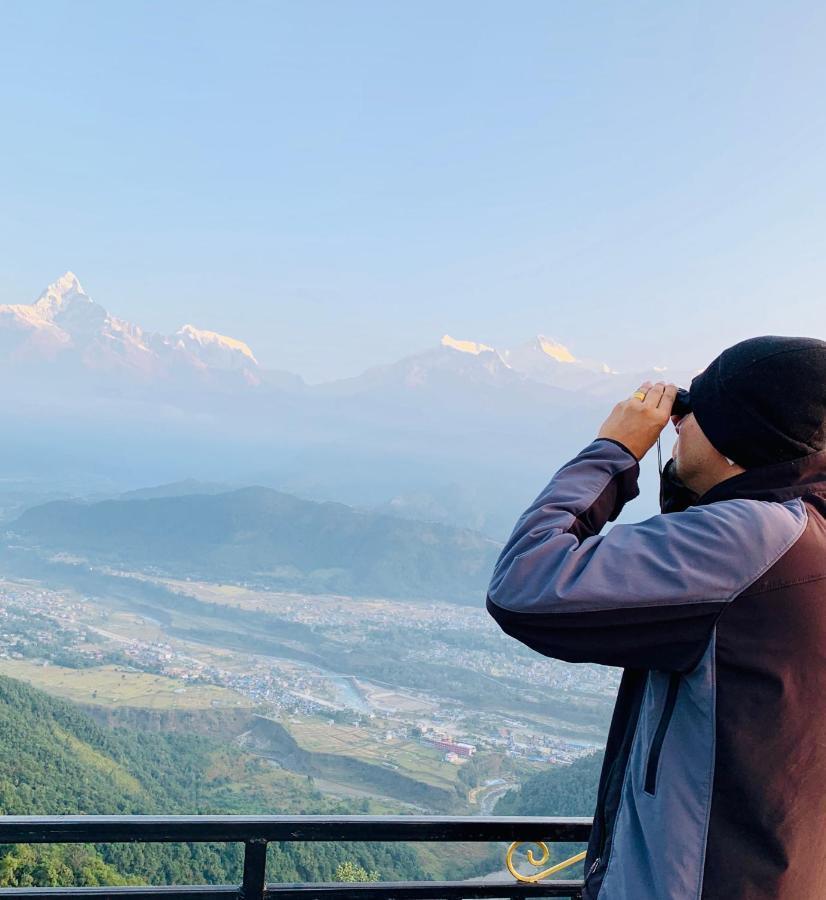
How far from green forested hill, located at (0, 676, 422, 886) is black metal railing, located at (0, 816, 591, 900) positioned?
124 mm

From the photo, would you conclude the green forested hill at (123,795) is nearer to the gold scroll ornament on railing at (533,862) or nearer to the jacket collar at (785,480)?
the gold scroll ornament on railing at (533,862)

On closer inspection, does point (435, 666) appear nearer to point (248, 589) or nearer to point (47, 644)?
point (47, 644)

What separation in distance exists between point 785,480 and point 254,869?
4.17 ft

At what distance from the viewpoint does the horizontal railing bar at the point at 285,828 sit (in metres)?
1.43

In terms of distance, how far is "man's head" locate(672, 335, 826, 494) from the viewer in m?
1.06

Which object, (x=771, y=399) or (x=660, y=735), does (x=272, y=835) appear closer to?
(x=660, y=735)

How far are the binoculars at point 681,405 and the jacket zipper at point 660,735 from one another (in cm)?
43

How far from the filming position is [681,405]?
1238 mm

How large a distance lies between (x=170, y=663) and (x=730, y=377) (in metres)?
36.4

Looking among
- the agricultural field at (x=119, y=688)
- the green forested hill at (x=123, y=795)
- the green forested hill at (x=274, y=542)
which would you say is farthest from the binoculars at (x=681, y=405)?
the green forested hill at (x=274, y=542)

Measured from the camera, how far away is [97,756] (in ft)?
41.9

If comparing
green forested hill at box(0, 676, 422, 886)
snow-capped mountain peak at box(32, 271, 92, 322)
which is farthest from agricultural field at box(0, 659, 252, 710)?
snow-capped mountain peak at box(32, 271, 92, 322)

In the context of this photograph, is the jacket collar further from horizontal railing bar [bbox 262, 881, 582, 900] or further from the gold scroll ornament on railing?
horizontal railing bar [bbox 262, 881, 582, 900]

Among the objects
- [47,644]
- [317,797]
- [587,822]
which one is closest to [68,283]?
[47,644]
